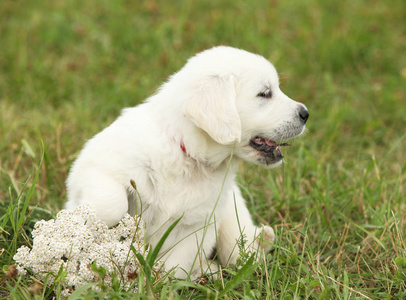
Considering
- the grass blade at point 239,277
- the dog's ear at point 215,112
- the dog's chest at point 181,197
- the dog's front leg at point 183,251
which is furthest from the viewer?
the dog's front leg at point 183,251

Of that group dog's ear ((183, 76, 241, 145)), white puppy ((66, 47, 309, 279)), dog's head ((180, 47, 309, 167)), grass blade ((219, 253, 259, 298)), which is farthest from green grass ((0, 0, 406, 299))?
dog's ear ((183, 76, 241, 145))

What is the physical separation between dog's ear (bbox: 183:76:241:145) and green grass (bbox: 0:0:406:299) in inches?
28.0

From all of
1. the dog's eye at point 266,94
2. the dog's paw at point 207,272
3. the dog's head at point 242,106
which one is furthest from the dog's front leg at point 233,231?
the dog's eye at point 266,94

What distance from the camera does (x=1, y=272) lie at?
9.40ft

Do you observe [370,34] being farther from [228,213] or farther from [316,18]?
[228,213]

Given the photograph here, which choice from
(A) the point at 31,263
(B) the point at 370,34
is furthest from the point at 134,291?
(B) the point at 370,34

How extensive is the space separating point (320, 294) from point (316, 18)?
523 centimetres

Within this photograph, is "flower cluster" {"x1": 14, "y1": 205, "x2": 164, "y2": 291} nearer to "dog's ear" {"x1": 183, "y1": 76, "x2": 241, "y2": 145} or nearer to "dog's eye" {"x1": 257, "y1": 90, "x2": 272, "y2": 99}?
"dog's ear" {"x1": 183, "y1": 76, "x2": 241, "y2": 145}

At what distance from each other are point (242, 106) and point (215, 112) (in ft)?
0.90

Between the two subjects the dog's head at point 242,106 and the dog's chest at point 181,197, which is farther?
the dog's chest at point 181,197

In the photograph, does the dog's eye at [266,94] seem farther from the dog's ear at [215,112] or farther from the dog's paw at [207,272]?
the dog's paw at [207,272]

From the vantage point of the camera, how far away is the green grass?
10.3ft

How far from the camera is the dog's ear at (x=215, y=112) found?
283 cm

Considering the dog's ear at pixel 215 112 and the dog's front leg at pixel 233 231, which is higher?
the dog's ear at pixel 215 112
